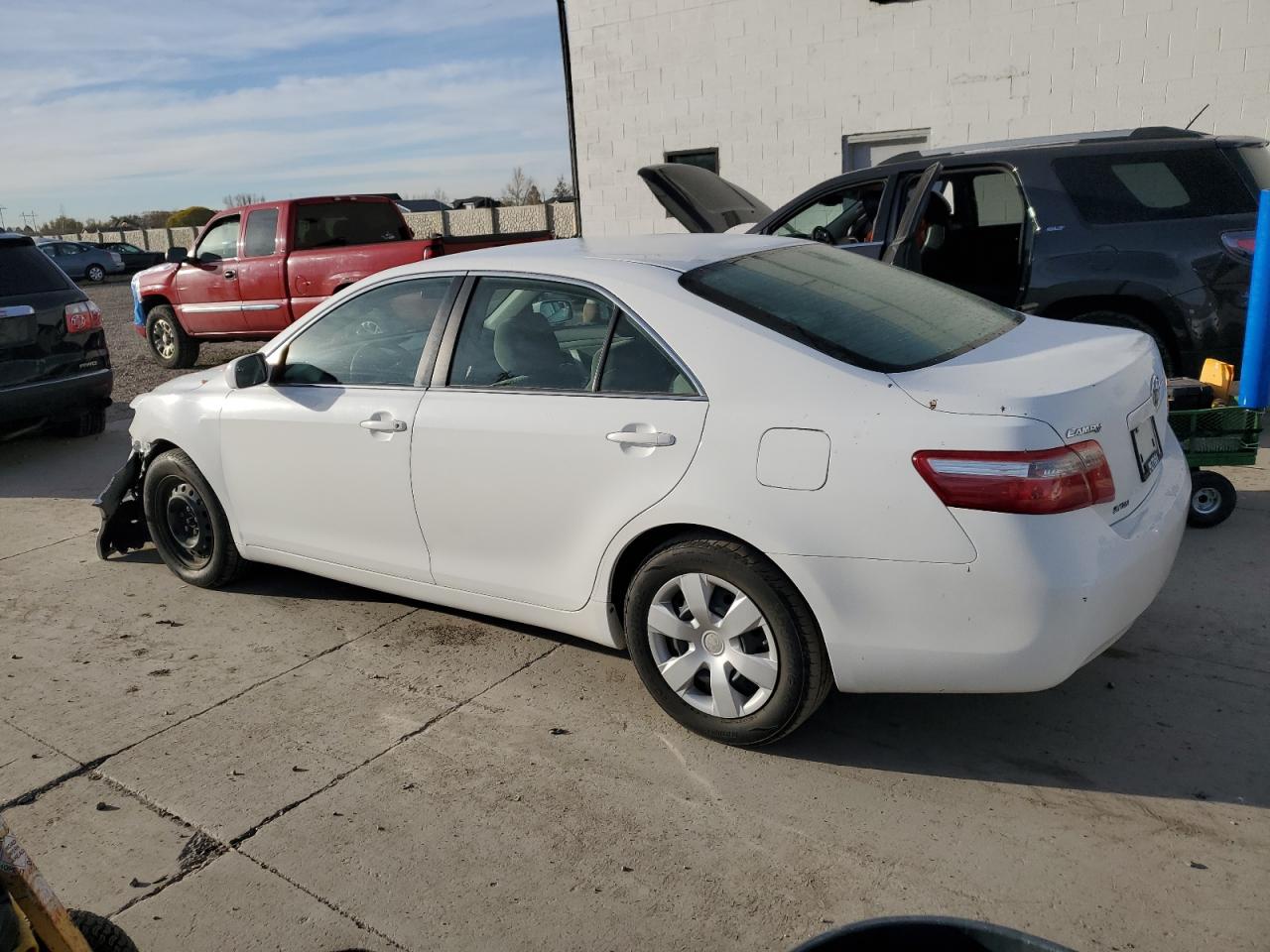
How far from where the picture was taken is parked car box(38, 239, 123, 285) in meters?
33.2

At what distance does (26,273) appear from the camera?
8320 mm

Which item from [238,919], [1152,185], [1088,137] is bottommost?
[238,919]

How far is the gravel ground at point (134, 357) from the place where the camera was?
478 inches

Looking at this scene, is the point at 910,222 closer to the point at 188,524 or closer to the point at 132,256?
the point at 188,524

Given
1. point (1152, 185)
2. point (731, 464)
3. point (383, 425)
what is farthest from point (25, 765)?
point (1152, 185)

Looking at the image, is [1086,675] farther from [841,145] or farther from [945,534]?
[841,145]

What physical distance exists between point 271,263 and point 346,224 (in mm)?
926

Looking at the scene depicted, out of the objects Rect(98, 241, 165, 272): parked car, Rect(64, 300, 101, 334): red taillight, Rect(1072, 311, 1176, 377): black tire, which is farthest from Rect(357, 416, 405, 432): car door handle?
Rect(98, 241, 165, 272): parked car

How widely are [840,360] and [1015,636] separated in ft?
3.06

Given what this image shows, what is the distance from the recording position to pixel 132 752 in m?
3.80

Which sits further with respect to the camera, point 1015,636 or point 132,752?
point 132,752

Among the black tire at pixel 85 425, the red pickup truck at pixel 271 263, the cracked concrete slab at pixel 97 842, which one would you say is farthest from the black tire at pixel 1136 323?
the black tire at pixel 85 425

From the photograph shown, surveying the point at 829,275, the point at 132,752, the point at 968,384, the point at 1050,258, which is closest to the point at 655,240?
the point at 829,275

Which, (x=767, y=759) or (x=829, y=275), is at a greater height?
(x=829, y=275)
